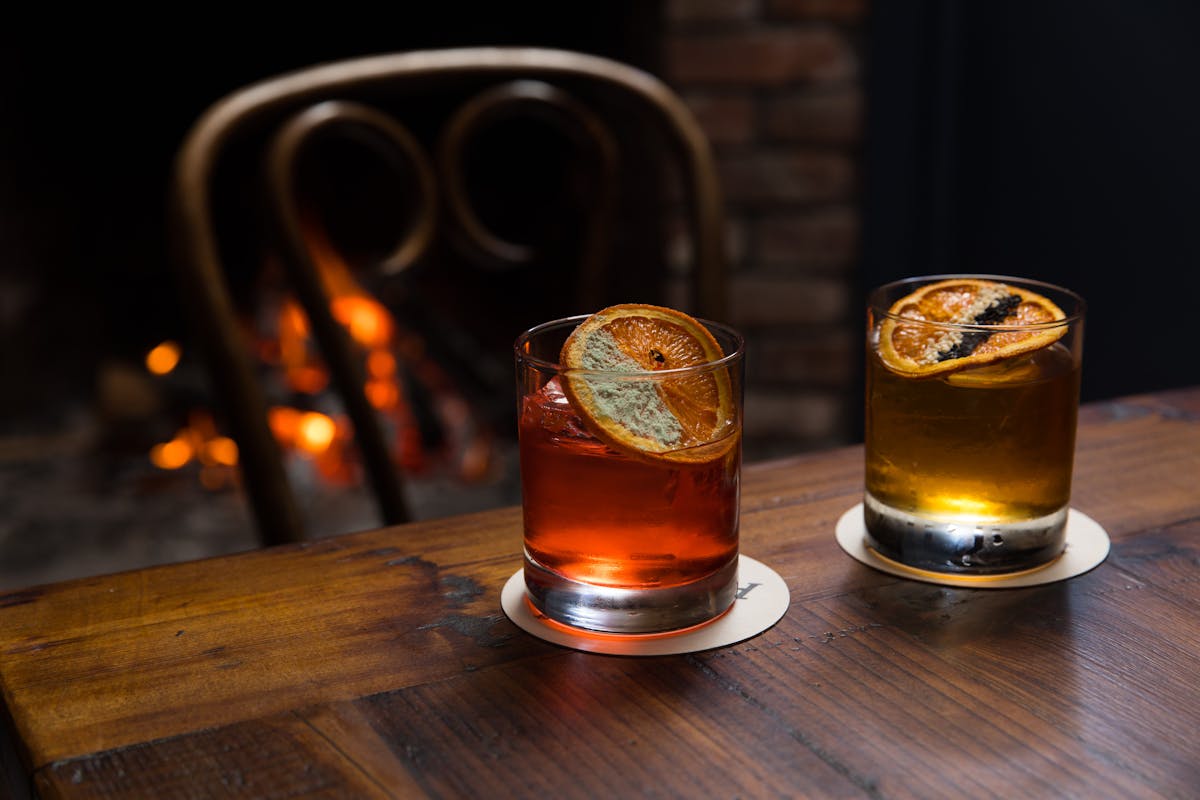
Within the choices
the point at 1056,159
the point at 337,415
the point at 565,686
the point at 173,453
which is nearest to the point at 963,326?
the point at 565,686

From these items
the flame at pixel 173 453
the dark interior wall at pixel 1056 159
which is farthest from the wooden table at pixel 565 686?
the flame at pixel 173 453

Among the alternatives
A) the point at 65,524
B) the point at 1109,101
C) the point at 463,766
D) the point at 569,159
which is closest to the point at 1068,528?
the point at 463,766

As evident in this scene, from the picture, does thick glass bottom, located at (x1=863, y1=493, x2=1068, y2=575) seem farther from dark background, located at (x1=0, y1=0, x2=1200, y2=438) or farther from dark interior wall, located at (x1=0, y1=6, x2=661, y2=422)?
dark interior wall, located at (x1=0, y1=6, x2=661, y2=422)

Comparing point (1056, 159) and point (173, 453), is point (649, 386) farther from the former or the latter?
point (173, 453)

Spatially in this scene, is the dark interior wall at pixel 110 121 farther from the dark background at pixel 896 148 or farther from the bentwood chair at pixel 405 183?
the bentwood chair at pixel 405 183

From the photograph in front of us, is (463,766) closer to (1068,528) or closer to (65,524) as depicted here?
(1068,528)

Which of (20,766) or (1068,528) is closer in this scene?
(20,766)
